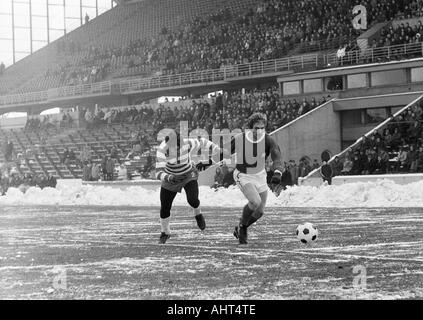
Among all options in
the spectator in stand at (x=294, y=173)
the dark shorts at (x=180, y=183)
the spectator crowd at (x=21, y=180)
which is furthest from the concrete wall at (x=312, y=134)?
the dark shorts at (x=180, y=183)

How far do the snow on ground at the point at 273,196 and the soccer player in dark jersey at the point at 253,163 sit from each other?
10.4 metres

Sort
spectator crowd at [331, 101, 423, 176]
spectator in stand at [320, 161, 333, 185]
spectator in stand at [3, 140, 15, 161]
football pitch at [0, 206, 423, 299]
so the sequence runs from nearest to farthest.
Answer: football pitch at [0, 206, 423, 299]
spectator crowd at [331, 101, 423, 176]
spectator in stand at [320, 161, 333, 185]
spectator in stand at [3, 140, 15, 161]

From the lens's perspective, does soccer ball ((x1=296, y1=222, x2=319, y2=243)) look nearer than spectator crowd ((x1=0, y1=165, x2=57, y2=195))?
Yes

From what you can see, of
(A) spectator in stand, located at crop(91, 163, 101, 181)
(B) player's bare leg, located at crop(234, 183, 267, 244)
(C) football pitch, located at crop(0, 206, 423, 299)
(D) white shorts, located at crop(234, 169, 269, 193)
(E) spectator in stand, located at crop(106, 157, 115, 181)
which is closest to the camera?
(C) football pitch, located at crop(0, 206, 423, 299)

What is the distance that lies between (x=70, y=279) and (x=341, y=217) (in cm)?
1056

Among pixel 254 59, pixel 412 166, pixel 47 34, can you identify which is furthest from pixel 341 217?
pixel 47 34

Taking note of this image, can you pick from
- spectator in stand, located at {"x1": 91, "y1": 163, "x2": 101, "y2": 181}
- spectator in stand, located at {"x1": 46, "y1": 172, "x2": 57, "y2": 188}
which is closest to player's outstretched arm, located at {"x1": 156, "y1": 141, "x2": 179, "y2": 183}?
spectator in stand, located at {"x1": 91, "y1": 163, "x2": 101, "y2": 181}

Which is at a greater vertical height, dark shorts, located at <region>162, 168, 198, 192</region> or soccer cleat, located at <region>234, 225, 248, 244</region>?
dark shorts, located at <region>162, 168, 198, 192</region>

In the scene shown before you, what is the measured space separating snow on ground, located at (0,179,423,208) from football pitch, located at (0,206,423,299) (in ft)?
16.7

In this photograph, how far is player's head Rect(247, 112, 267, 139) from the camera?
11688 mm

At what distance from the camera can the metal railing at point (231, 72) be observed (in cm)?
3516

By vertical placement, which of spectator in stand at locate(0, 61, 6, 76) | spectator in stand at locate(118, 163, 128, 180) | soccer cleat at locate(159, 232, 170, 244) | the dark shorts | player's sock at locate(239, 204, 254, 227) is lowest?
soccer cleat at locate(159, 232, 170, 244)

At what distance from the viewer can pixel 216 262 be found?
9.81 metres

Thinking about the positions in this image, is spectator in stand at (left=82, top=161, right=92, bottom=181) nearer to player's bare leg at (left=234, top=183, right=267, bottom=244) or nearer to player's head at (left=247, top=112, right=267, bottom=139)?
player's bare leg at (left=234, top=183, right=267, bottom=244)
